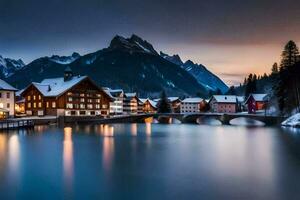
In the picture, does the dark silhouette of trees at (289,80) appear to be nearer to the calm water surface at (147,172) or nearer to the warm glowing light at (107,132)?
the warm glowing light at (107,132)

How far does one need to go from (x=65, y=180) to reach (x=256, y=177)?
15.8 metres

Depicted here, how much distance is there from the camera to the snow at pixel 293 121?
→ 286ft

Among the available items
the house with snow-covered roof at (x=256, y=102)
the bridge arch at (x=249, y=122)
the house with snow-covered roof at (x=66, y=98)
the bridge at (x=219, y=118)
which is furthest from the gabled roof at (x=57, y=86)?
the house with snow-covered roof at (x=256, y=102)

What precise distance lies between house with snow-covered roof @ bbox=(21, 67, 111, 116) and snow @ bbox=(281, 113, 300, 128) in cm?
6547

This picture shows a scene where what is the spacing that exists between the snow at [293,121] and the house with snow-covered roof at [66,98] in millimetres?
65472

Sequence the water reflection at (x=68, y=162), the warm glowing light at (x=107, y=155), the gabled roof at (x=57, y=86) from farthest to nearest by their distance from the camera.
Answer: the gabled roof at (x=57, y=86)
the warm glowing light at (x=107, y=155)
the water reflection at (x=68, y=162)

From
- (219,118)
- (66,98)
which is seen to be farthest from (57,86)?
(219,118)

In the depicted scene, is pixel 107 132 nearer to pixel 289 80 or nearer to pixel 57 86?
pixel 289 80

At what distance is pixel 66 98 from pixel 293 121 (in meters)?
70.4

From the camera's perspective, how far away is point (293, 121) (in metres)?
89.1

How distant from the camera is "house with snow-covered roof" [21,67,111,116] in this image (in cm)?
12112

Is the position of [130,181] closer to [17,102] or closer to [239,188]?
[239,188]

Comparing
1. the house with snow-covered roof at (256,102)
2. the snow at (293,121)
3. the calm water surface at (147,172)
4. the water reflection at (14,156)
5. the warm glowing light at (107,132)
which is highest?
the house with snow-covered roof at (256,102)

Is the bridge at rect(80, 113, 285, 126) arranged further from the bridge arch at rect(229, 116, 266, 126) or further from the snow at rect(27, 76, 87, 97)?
the snow at rect(27, 76, 87, 97)
